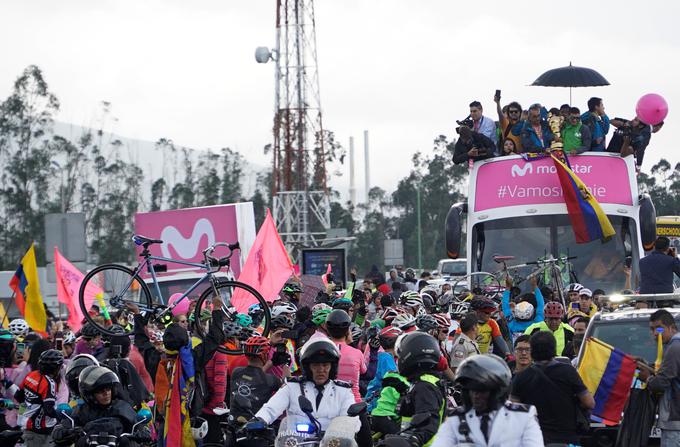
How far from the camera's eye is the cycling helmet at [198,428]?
11180 millimetres

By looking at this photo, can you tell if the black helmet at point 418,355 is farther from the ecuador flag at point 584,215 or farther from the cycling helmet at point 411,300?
the ecuador flag at point 584,215

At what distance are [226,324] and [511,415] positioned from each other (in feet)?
20.3

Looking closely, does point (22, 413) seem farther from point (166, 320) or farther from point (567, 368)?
point (567, 368)

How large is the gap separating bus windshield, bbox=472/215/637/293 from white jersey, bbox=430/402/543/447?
11404mm

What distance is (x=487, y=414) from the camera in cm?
689

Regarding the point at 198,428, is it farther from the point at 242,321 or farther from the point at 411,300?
the point at 411,300

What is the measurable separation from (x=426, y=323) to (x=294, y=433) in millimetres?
3077

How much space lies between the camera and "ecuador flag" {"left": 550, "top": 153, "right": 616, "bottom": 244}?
18062mm

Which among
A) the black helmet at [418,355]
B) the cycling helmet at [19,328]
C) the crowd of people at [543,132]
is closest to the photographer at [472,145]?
the crowd of people at [543,132]

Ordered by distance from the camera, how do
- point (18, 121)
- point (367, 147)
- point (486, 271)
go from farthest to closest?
point (367, 147), point (18, 121), point (486, 271)

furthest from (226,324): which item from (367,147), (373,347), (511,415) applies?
(367,147)

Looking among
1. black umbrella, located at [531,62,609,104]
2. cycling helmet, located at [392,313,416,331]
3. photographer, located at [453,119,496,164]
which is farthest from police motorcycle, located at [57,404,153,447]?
black umbrella, located at [531,62,609,104]

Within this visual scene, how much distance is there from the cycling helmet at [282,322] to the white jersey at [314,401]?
3.14 m

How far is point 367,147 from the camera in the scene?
322ft
